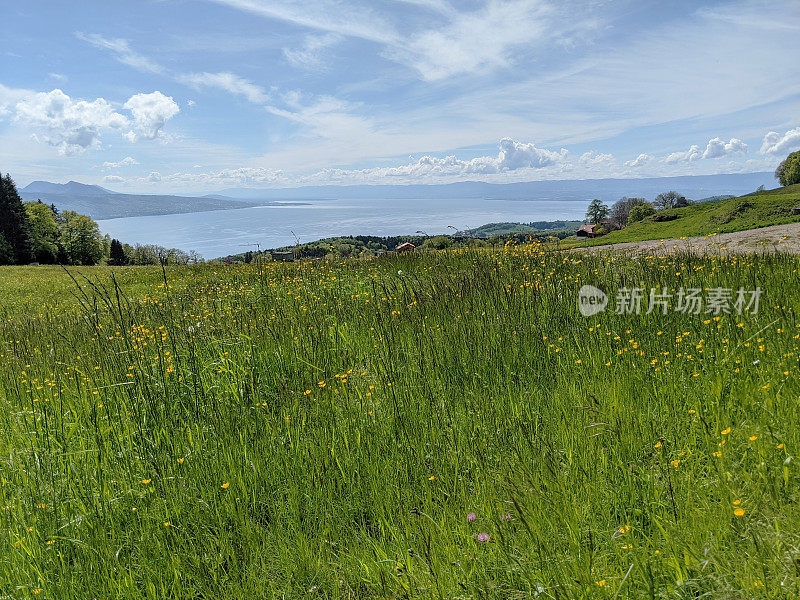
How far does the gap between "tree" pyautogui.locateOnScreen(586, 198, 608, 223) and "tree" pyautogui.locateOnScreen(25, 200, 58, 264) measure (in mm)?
120497

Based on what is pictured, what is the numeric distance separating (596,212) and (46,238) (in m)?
125

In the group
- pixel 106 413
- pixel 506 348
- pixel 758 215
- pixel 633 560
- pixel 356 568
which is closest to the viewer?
pixel 633 560

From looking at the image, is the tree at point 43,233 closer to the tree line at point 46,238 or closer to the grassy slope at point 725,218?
the tree line at point 46,238

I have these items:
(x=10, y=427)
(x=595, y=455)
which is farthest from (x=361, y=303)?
(x=595, y=455)

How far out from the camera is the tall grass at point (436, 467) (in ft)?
7.30

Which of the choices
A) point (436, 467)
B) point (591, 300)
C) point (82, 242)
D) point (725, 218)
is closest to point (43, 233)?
point (82, 242)

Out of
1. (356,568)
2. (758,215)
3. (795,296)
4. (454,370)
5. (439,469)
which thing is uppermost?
(758,215)

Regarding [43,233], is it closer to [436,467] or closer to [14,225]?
[14,225]

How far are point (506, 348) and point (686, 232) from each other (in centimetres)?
2969

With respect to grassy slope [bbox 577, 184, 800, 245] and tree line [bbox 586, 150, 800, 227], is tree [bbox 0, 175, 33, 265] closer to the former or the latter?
grassy slope [bbox 577, 184, 800, 245]

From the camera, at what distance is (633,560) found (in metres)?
2.11

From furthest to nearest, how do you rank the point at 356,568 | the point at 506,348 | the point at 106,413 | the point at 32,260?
1. the point at 32,260
2. the point at 506,348
3. the point at 106,413
4. the point at 356,568

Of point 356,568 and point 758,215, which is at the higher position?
point 758,215

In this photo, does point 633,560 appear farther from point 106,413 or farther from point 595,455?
point 106,413
